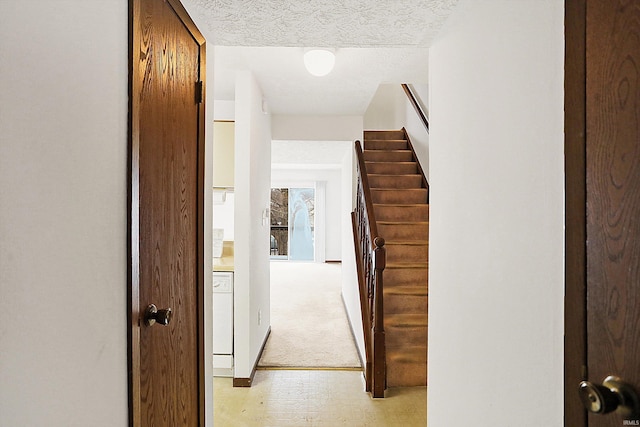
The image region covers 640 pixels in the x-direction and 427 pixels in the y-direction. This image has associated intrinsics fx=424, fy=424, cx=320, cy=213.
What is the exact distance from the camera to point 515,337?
42.1 inches

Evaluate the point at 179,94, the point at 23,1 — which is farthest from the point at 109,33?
the point at 179,94

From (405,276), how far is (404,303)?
13.4 inches

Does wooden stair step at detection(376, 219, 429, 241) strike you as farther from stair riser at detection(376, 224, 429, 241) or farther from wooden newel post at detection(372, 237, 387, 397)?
wooden newel post at detection(372, 237, 387, 397)

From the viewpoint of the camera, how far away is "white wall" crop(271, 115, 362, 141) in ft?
15.1

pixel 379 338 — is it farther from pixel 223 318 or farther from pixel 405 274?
pixel 223 318

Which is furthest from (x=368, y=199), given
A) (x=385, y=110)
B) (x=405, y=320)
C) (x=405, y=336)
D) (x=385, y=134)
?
(x=385, y=110)

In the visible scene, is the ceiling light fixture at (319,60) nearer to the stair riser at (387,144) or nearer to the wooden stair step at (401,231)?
the wooden stair step at (401,231)

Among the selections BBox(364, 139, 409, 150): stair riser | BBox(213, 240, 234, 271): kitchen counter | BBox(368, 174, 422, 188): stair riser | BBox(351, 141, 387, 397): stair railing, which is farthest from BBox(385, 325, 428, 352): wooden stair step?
BBox(364, 139, 409, 150): stair riser

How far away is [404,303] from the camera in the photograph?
143 inches

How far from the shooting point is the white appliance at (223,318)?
10.7 ft

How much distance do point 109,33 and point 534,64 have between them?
3.30 ft

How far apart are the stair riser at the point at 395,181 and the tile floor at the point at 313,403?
2.47 m

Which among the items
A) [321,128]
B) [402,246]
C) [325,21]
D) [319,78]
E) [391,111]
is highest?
[391,111]

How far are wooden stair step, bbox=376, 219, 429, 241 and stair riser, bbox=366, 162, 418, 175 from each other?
1.15m
